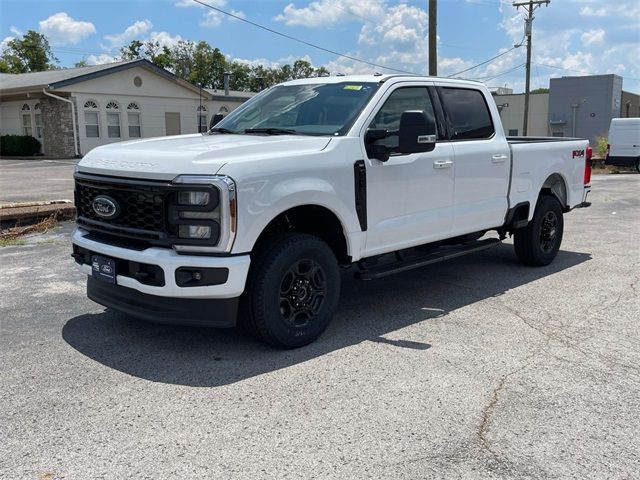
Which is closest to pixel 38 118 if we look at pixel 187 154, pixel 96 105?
pixel 96 105

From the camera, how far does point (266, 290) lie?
4.41m

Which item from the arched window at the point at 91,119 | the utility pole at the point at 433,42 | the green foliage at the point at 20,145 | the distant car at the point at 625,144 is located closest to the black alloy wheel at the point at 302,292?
the utility pole at the point at 433,42

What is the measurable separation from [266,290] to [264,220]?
1.63 ft

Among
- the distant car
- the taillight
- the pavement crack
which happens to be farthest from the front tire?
the distant car

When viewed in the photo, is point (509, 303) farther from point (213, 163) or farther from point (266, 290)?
point (213, 163)

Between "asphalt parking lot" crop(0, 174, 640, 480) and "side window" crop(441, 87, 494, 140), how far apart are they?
5.38 ft

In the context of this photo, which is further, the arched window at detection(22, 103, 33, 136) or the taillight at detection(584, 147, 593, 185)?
the arched window at detection(22, 103, 33, 136)

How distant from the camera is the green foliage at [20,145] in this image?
3238 centimetres

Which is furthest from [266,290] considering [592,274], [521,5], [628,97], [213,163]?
[628,97]

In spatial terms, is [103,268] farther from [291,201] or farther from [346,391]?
[346,391]

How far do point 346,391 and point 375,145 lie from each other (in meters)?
2.08

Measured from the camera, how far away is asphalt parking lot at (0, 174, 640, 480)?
317cm

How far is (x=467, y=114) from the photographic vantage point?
6340 millimetres

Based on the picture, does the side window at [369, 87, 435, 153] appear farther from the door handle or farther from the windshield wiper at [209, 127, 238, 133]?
the windshield wiper at [209, 127, 238, 133]
